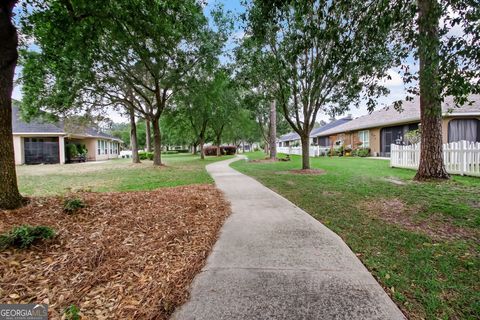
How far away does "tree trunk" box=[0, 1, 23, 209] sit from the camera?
3943 mm

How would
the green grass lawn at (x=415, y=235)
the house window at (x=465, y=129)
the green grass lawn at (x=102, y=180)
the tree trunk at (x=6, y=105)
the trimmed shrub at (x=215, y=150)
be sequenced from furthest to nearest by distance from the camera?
the trimmed shrub at (x=215, y=150) → the house window at (x=465, y=129) → the green grass lawn at (x=102, y=180) → the tree trunk at (x=6, y=105) → the green grass lawn at (x=415, y=235)

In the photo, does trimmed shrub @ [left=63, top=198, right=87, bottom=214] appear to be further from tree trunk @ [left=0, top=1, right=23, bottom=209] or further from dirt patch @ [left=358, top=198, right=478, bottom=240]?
dirt patch @ [left=358, top=198, right=478, bottom=240]

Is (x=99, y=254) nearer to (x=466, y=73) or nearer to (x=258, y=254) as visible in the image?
(x=258, y=254)

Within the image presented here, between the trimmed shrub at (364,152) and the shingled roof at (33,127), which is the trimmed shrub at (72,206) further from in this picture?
the trimmed shrub at (364,152)

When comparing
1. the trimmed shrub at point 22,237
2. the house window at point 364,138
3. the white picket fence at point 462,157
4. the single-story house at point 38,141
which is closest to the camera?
the trimmed shrub at point 22,237

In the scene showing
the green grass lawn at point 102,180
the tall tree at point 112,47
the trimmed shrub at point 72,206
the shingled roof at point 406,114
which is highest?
the tall tree at point 112,47

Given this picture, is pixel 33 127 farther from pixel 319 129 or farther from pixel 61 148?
pixel 319 129

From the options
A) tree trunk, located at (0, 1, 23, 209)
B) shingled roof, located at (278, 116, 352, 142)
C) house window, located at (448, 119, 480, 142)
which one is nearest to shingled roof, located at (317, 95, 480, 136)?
house window, located at (448, 119, 480, 142)

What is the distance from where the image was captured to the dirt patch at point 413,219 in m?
3.75

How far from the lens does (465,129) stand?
16000 mm

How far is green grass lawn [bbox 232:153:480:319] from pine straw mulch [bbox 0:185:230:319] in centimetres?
216

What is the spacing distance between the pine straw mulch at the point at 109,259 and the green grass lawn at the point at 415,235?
7.08 feet

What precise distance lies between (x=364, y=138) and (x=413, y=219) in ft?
70.6

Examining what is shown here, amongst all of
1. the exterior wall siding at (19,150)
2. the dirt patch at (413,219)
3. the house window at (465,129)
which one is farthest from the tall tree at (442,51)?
the exterior wall siding at (19,150)
